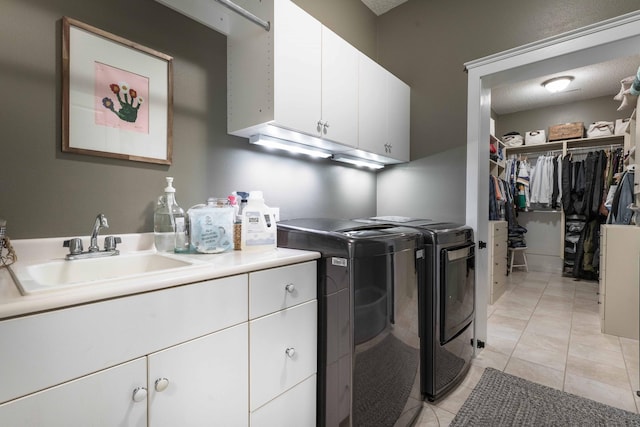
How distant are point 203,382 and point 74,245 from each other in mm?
725

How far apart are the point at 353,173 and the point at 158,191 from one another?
1589 mm

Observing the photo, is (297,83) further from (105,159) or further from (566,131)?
(566,131)

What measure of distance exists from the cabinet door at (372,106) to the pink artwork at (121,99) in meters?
1.27

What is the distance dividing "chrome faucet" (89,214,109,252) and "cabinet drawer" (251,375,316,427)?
2.83ft

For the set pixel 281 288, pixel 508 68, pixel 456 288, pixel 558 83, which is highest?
pixel 558 83

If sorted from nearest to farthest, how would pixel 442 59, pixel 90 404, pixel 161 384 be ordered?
pixel 90 404, pixel 161 384, pixel 442 59

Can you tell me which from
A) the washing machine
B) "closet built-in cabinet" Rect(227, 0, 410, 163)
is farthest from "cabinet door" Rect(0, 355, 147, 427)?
"closet built-in cabinet" Rect(227, 0, 410, 163)

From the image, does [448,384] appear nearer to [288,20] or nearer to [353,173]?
[353,173]

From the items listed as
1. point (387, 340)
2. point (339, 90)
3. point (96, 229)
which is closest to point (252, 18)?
point (339, 90)

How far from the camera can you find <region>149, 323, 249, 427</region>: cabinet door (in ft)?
2.56

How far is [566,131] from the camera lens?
464 centimetres

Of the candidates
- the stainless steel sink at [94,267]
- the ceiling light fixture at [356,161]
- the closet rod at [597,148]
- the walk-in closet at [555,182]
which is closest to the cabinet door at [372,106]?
the ceiling light fixture at [356,161]

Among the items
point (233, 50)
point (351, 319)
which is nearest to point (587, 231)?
point (351, 319)

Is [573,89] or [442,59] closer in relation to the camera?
[442,59]
